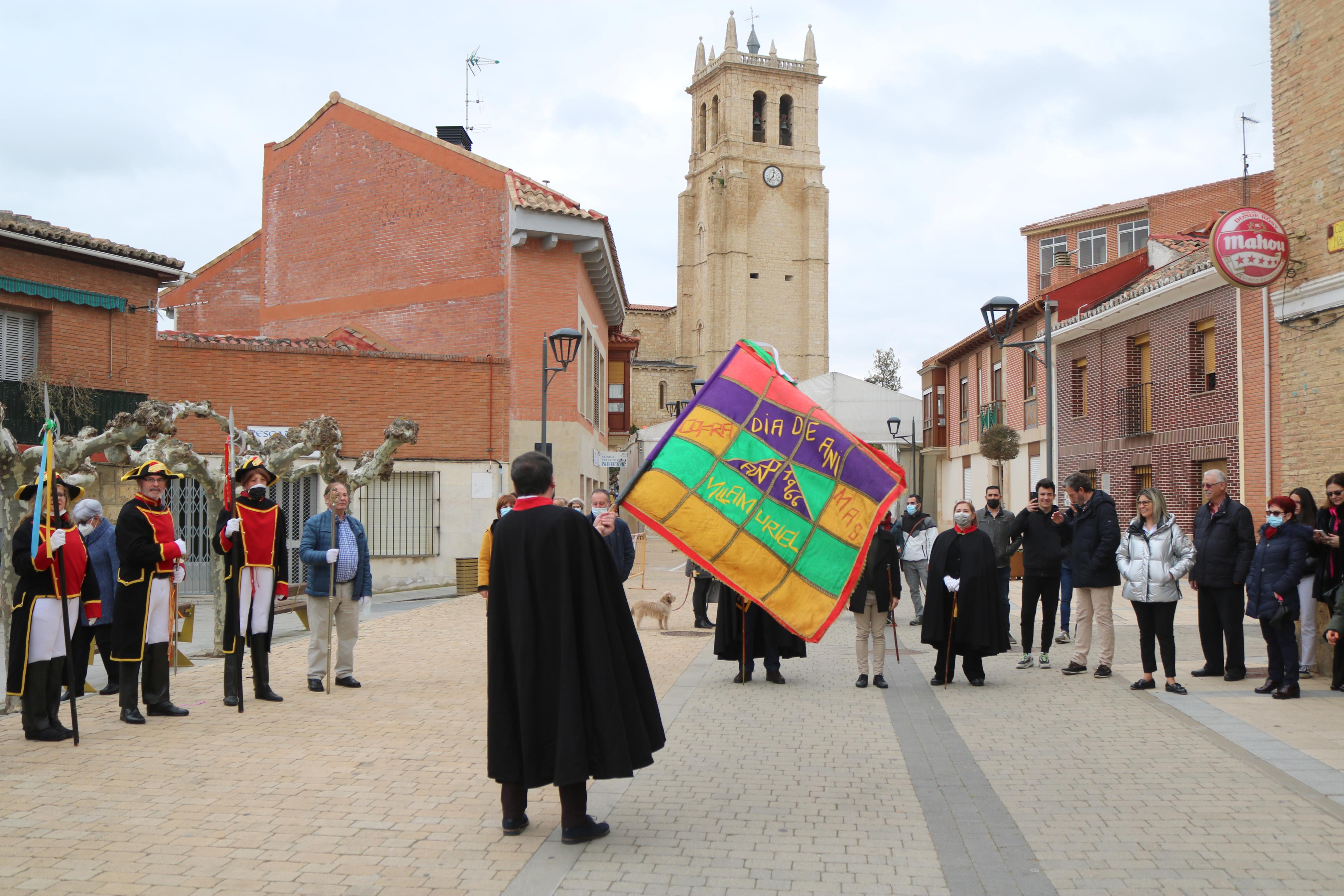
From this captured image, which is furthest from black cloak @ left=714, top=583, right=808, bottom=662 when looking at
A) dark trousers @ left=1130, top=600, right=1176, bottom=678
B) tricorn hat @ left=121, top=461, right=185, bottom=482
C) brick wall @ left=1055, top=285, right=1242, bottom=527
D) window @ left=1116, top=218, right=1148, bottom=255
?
window @ left=1116, top=218, right=1148, bottom=255

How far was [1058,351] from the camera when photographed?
99.8ft

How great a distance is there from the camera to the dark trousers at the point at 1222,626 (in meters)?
9.82

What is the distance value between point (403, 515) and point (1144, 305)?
16482 millimetres

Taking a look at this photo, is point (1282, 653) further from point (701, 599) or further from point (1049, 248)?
point (1049, 248)

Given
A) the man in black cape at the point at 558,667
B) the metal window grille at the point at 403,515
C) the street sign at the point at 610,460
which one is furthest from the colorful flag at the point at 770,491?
the street sign at the point at 610,460

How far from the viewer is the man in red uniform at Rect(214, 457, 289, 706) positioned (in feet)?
29.6

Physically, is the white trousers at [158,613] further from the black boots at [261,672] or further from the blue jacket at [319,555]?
the blue jacket at [319,555]

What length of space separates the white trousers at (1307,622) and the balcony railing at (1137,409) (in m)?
16.0

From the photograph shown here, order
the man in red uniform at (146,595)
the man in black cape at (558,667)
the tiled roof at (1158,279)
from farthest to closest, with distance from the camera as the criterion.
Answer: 1. the tiled roof at (1158,279)
2. the man in red uniform at (146,595)
3. the man in black cape at (558,667)

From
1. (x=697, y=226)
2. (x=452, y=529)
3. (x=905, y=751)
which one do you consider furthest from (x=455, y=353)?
(x=697, y=226)

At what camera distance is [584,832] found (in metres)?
5.22

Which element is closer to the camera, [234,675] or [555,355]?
[234,675]

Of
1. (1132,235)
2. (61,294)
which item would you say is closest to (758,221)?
(1132,235)

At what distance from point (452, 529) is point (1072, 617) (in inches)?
470
